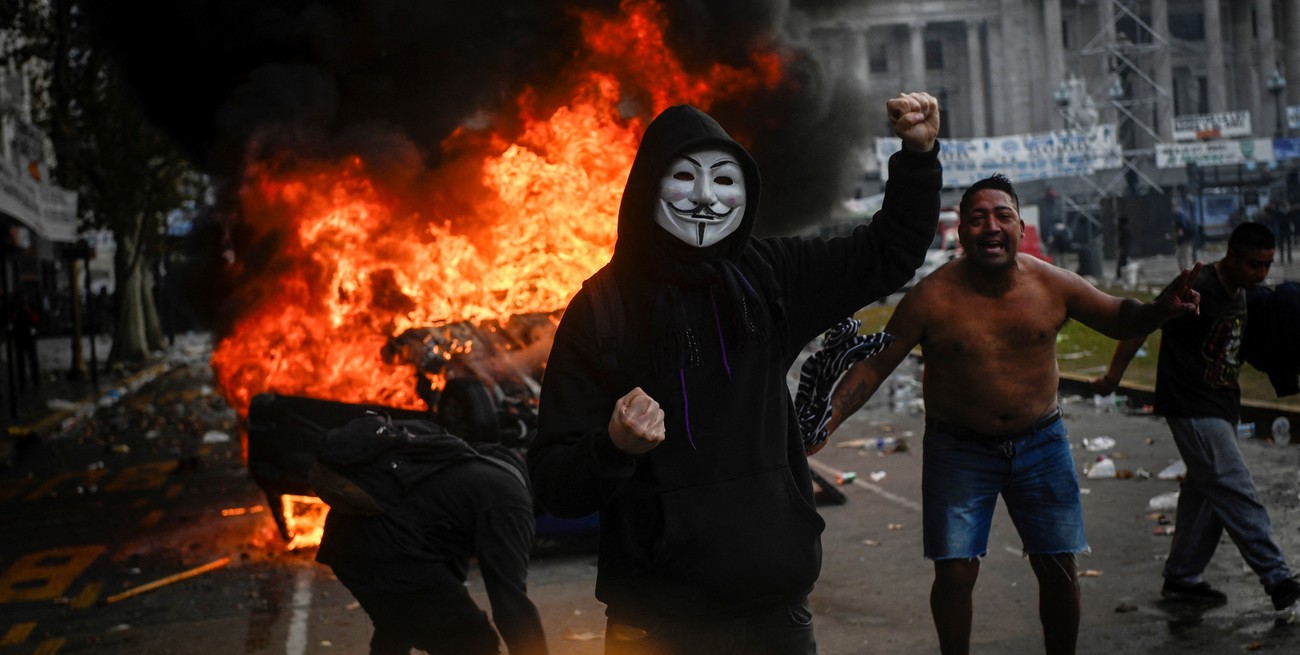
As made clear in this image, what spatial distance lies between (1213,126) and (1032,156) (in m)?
14.4

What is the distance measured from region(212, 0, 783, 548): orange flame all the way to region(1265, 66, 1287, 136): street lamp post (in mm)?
45184

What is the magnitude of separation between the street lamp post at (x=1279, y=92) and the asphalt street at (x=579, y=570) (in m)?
41.8

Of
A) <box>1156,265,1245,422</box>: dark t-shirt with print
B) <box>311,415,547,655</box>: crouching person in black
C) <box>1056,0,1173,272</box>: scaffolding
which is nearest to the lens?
<box>311,415,547,655</box>: crouching person in black

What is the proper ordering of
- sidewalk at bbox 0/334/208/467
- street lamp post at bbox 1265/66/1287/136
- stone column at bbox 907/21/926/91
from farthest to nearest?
stone column at bbox 907/21/926/91 < street lamp post at bbox 1265/66/1287/136 < sidewalk at bbox 0/334/208/467

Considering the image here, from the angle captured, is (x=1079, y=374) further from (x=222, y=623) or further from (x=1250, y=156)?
(x=1250, y=156)

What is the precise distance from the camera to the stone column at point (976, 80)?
73.1m

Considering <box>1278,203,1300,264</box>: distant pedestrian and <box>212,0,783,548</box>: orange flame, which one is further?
<box>1278,203,1300,264</box>: distant pedestrian

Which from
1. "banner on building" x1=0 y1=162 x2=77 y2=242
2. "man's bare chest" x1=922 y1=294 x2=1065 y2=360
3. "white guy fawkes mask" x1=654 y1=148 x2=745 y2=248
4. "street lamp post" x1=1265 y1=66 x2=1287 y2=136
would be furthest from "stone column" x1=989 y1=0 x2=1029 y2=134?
"white guy fawkes mask" x1=654 y1=148 x2=745 y2=248

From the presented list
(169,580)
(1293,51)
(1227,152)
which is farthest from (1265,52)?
(169,580)

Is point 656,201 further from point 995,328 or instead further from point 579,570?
point 579,570

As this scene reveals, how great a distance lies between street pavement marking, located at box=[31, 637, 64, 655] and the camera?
6684 mm

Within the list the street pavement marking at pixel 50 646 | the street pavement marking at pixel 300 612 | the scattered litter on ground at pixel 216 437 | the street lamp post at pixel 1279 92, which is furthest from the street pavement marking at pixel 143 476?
the street lamp post at pixel 1279 92

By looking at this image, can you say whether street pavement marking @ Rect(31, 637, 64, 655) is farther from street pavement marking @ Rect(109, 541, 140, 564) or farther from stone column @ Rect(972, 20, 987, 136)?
stone column @ Rect(972, 20, 987, 136)

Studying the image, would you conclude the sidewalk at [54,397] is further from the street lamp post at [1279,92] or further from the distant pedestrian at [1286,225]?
the street lamp post at [1279,92]
